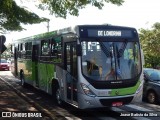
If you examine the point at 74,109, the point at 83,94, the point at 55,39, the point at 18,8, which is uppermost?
the point at 18,8

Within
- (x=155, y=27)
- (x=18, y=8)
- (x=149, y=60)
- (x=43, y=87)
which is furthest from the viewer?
(x=155, y=27)

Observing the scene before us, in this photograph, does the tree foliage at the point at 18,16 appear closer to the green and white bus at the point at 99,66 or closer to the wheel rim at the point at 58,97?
the wheel rim at the point at 58,97

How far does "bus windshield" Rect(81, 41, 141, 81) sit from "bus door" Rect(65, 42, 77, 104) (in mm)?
523

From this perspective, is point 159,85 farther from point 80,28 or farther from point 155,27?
point 155,27

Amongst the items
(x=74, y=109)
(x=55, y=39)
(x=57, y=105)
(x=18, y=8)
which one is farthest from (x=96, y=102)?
(x=18, y=8)

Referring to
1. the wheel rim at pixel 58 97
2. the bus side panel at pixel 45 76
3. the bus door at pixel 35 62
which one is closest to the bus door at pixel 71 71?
the wheel rim at pixel 58 97

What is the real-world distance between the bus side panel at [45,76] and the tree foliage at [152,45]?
29076mm

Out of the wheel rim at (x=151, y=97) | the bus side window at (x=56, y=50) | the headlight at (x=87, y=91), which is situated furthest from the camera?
the wheel rim at (x=151, y=97)

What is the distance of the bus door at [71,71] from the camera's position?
34.0ft

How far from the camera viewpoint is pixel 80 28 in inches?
404

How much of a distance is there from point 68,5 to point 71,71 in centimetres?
532

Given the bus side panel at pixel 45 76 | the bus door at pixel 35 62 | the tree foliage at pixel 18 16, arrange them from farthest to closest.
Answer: the tree foliage at pixel 18 16 < the bus door at pixel 35 62 < the bus side panel at pixel 45 76

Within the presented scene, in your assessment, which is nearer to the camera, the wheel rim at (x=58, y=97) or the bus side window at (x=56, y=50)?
the bus side window at (x=56, y=50)

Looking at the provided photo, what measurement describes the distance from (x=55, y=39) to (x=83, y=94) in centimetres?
363
